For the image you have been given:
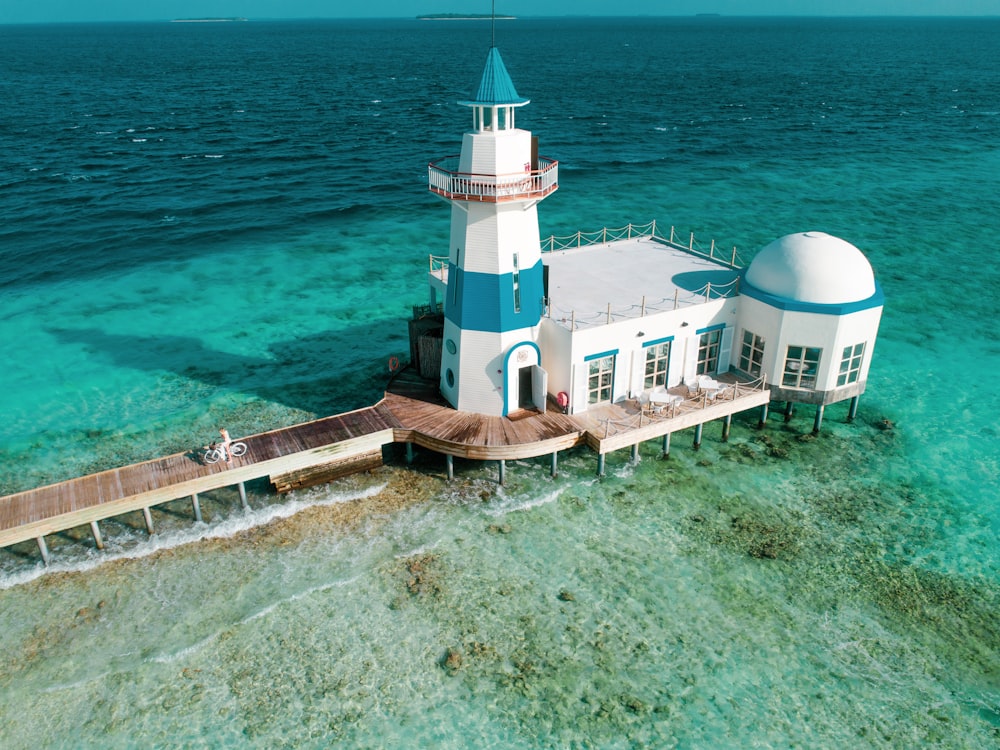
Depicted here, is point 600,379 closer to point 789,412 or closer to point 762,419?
point 762,419

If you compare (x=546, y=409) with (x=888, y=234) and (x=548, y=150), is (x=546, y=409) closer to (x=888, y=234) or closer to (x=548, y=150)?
(x=888, y=234)

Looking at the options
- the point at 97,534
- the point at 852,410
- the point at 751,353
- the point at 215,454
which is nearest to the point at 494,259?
the point at 215,454

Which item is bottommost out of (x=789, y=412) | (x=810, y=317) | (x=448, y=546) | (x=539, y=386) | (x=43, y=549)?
(x=448, y=546)

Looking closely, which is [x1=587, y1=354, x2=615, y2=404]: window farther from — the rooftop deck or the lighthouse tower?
the lighthouse tower

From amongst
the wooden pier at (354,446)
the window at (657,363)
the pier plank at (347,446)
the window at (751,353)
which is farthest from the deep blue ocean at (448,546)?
the window at (657,363)

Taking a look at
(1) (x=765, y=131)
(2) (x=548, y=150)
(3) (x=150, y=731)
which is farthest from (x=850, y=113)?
(3) (x=150, y=731)

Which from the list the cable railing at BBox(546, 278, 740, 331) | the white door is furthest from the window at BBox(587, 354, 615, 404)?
the white door
